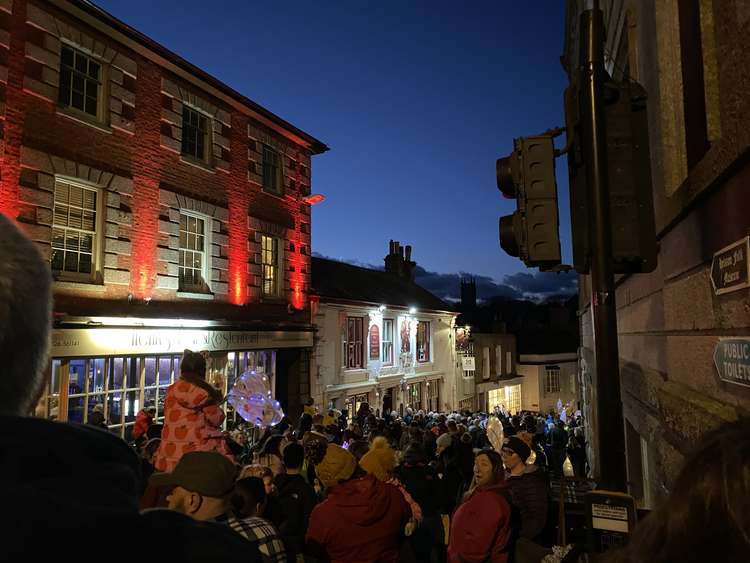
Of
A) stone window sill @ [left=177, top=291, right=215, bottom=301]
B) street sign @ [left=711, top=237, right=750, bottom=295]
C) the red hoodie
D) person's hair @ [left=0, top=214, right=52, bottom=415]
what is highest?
stone window sill @ [left=177, top=291, right=215, bottom=301]

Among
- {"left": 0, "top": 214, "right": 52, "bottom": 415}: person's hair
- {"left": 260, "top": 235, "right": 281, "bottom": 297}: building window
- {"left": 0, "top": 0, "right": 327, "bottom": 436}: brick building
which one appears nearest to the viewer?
{"left": 0, "top": 214, "right": 52, "bottom": 415}: person's hair

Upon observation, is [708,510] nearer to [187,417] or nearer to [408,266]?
[187,417]

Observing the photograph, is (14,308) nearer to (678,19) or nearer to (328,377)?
(678,19)

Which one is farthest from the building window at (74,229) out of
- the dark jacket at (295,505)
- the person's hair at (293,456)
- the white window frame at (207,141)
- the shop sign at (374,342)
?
the shop sign at (374,342)

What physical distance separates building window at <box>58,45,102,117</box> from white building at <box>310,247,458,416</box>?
9.68 m

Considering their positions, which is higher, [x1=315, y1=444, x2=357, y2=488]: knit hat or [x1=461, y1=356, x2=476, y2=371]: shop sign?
[x1=315, y1=444, x2=357, y2=488]: knit hat

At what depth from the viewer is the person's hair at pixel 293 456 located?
5.22 m

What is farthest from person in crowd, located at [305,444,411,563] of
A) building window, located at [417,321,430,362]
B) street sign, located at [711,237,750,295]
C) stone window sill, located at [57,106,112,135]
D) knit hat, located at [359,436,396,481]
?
building window, located at [417,321,430,362]

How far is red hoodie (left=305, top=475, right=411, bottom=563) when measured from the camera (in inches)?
157

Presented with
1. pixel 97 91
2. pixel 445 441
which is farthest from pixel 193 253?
pixel 445 441

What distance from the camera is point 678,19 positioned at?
3955 millimetres

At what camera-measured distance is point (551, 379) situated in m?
39.3

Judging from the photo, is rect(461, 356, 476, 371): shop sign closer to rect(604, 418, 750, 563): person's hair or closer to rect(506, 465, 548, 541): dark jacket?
rect(506, 465, 548, 541): dark jacket

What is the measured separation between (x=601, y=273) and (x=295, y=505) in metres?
3.62
